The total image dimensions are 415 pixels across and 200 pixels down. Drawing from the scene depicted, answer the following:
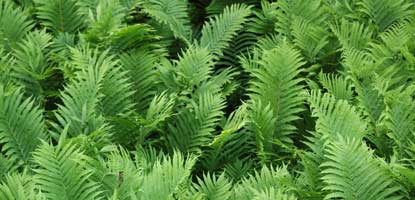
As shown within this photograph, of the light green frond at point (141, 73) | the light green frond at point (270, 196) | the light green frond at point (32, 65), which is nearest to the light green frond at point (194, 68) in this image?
the light green frond at point (141, 73)

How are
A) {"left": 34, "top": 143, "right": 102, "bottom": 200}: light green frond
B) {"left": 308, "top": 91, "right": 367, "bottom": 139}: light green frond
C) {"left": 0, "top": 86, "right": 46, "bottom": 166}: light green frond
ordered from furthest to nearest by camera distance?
{"left": 0, "top": 86, "right": 46, "bottom": 166}: light green frond → {"left": 308, "top": 91, "right": 367, "bottom": 139}: light green frond → {"left": 34, "top": 143, "right": 102, "bottom": 200}: light green frond

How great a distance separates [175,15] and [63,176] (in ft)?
4.95

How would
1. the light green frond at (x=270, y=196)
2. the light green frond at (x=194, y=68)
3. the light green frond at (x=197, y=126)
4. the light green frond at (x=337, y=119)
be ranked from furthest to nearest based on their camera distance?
the light green frond at (x=194, y=68)
the light green frond at (x=197, y=126)
the light green frond at (x=337, y=119)
the light green frond at (x=270, y=196)

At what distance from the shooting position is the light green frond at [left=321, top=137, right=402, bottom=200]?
2.65m

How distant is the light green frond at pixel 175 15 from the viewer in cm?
379

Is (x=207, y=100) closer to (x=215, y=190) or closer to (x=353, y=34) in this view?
(x=215, y=190)

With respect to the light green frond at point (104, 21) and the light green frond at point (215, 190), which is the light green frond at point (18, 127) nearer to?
the light green frond at point (104, 21)

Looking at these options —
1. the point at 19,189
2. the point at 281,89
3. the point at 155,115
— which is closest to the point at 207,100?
the point at 155,115

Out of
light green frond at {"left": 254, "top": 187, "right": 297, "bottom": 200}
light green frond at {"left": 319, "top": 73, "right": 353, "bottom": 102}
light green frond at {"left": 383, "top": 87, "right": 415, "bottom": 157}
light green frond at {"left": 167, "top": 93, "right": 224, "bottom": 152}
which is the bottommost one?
light green frond at {"left": 254, "top": 187, "right": 297, "bottom": 200}

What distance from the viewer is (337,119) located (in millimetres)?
2932

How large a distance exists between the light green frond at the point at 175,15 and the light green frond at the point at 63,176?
50.2 inches

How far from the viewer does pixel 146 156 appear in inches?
120

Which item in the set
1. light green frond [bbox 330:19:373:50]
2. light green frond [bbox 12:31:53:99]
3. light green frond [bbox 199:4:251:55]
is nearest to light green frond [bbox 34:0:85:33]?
light green frond [bbox 12:31:53:99]

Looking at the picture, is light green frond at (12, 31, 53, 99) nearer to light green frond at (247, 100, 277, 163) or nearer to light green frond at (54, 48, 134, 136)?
light green frond at (54, 48, 134, 136)
